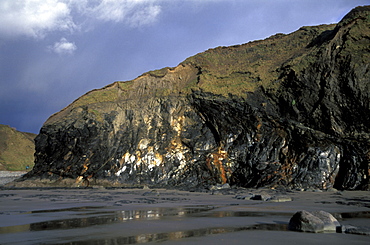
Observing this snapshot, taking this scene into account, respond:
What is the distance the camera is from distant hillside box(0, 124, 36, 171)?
65.9 meters

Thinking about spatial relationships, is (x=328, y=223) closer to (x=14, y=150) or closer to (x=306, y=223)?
(x=306, y=223)

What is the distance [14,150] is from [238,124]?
61.4m

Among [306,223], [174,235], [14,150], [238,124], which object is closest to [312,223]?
[306,223]

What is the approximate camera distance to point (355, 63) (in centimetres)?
2141

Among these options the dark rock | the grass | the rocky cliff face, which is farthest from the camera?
the grass

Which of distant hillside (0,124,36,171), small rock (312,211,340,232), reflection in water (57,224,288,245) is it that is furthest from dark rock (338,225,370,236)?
distant hillside (0,124,36,171)

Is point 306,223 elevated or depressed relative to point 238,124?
depressed

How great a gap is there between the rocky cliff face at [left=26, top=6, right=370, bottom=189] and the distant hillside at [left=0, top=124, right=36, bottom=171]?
41411mm

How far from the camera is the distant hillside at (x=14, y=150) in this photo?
216ft

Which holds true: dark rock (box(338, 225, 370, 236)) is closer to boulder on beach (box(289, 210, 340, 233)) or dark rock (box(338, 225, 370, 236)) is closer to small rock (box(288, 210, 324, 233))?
boulder on beach (box(289, 210, 340, 233))

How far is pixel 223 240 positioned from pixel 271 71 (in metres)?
24.2

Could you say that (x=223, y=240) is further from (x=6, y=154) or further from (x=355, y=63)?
(x=6, y=154)

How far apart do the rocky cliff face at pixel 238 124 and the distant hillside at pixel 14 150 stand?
41.4 m

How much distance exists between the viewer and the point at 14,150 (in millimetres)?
71500
